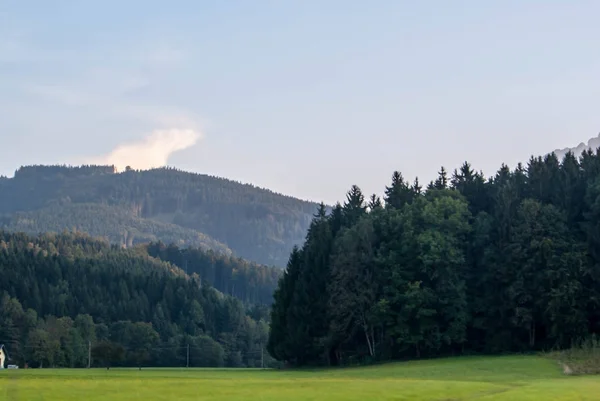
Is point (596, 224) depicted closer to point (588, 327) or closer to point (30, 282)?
point (588, 327)

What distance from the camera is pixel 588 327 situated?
75812mm

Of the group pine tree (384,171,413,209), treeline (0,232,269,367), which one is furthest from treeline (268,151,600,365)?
treeline (0,232,269,367)

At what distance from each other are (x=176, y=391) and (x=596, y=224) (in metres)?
52.6

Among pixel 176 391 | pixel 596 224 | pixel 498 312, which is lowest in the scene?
pixel 176 391

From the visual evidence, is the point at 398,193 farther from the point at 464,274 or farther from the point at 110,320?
the point at 110,320

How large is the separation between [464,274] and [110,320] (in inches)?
4464

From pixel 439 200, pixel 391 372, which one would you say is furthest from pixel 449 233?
pixel 391 372

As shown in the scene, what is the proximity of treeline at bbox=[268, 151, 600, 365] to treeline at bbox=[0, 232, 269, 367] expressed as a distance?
59214mm

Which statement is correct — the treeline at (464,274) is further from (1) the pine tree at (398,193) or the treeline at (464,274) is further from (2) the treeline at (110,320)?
(2) the treeline at (110,320)

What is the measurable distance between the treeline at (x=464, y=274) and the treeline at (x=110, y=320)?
59214 millimetres

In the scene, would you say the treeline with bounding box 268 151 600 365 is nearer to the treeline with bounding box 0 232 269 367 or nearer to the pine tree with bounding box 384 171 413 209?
the pine tree with bounding box 384 171 413 209

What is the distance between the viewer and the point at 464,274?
83750 mm

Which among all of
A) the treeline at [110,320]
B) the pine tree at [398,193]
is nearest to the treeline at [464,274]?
the pine tree at [398,193]

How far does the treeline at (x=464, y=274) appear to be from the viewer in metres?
76.7
